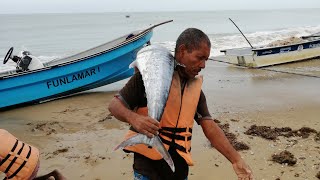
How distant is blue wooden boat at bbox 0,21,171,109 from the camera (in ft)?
31.4

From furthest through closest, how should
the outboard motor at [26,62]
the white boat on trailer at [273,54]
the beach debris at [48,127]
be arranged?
the white boat on trailer at [273,54] < the outboard motor at [26,62] < the beach debris at [48,127]

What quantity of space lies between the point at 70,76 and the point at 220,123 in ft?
16.1

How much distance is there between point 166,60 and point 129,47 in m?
8.15

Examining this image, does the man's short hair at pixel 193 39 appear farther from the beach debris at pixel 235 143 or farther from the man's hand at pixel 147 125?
the beach debris at pixel 235 143

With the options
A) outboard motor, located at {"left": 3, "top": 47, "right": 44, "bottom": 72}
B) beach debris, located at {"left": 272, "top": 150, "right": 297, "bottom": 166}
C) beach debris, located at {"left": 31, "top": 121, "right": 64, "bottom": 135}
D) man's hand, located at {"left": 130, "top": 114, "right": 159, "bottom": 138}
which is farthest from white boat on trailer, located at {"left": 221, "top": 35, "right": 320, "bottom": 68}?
man's hand, located at {"left": 130, "top": 114, "right": 159, "bottom": 138}

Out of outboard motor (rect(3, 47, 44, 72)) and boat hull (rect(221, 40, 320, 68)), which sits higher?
outboard motor (rect(3, 47, 44, 72))

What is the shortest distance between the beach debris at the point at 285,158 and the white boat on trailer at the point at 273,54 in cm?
851

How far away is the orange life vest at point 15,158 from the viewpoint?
2064 millimetres

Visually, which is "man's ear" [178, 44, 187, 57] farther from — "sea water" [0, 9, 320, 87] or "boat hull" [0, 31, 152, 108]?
"sea water" [0, 9, 320, 87]

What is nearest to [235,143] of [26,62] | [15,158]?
[15,158]

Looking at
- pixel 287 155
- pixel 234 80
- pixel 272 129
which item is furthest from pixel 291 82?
pixel 287 155

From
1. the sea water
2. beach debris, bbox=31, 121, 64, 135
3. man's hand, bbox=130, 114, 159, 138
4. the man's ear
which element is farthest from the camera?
the sea water

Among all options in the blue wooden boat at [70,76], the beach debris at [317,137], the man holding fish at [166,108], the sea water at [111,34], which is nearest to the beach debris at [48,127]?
the blue wooden boat at [70,76]

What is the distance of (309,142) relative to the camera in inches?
239
